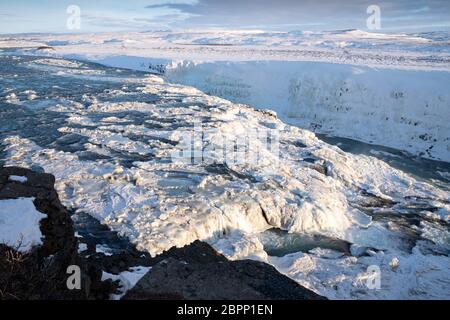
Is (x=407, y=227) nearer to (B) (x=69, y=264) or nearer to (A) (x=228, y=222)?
(A) (x=228, y=222)

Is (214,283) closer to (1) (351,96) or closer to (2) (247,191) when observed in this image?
(2) (247,191)

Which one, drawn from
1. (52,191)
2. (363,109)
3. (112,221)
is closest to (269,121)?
(363,109)

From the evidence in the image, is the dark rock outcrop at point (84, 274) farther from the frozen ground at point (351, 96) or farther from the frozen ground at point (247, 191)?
the frozen ground at point (351, 96)

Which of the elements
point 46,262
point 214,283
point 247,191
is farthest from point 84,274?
point 247,191

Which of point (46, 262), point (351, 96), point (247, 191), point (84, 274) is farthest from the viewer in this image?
point (351, 96)

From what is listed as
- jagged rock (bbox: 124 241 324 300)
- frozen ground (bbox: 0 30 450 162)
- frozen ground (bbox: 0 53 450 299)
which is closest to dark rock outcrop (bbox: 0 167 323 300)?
jagged rock (bbox: 124 241 324 300)

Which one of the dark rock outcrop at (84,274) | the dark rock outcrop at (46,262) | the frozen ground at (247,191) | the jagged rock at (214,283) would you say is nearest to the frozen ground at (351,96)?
the frozen ground at (247,191)
